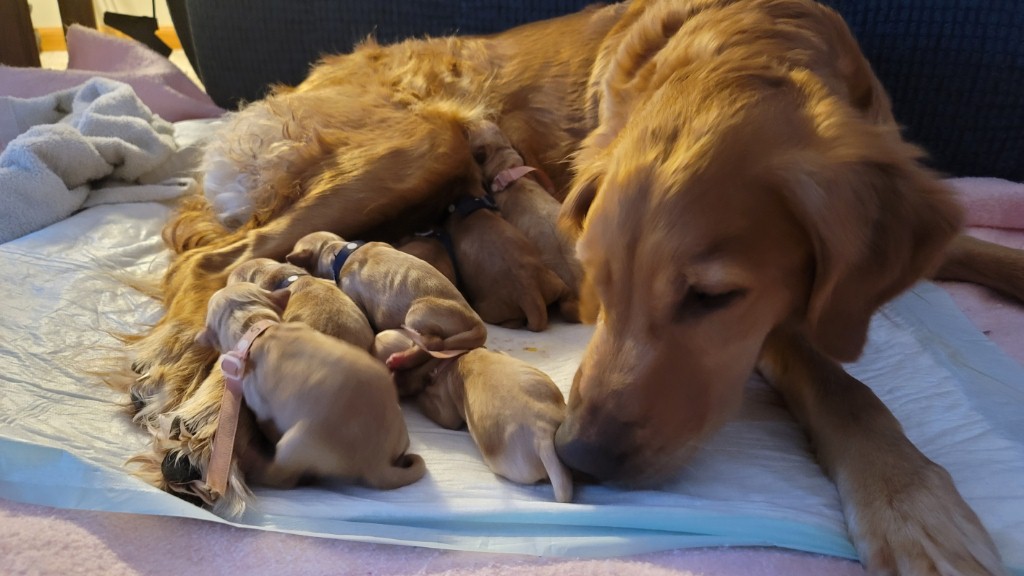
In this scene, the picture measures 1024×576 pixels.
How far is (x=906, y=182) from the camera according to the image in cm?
132

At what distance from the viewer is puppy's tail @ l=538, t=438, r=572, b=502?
1.23 meters

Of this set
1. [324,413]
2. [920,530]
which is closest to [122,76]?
[324,413]

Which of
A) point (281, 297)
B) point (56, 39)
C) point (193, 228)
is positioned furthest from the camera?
point (56, 39)

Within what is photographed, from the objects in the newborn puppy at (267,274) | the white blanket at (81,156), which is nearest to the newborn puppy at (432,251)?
the newborn puppy at (267,274)

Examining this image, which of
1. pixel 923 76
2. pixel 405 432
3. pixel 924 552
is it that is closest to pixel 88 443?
pixel 405 432

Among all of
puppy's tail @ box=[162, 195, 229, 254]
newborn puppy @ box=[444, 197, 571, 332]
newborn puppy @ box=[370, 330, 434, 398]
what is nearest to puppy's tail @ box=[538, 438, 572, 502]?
newborn puppy @ box=[370, 330, 434, 398]

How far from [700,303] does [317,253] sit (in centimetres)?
107

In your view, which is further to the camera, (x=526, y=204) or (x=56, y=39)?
(x=56, y=39)

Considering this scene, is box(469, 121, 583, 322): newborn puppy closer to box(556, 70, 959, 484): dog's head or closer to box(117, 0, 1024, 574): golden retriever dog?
box(117, 0, 1024, 574): golden retriever dog

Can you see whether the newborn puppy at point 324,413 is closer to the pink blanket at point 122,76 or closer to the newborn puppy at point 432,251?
the newborn puppy at point 432,251

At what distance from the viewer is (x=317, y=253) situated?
1.97 m

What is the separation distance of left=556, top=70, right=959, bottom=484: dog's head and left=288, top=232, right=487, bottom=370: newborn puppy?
1.26ft

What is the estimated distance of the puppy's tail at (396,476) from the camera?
1274mm

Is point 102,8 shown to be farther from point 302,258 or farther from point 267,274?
point 267,274
